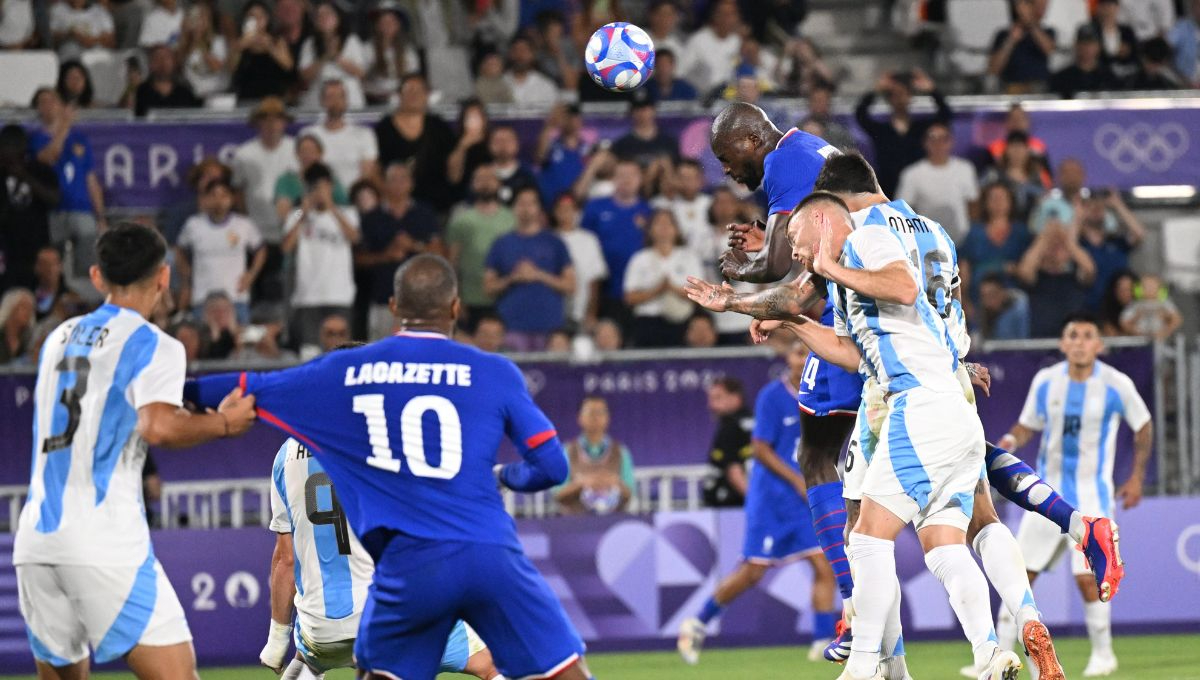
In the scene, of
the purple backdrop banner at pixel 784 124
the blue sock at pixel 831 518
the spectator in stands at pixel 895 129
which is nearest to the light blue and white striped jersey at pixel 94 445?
the blue sock at pixel 831 518

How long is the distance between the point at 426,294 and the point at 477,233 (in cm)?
998

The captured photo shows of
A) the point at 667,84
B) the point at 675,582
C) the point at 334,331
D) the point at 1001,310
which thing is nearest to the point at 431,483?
the point at 334,331

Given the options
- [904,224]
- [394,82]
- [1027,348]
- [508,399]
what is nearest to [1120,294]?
[1027,348]

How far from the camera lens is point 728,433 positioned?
47.5ft

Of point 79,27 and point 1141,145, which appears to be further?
point 79,27

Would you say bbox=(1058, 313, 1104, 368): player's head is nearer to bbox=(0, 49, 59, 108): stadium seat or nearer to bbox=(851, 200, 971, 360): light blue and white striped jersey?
bbox=(851, 200, 971, 360): light blue and white striped jersey

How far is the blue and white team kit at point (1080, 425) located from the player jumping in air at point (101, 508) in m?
7.77

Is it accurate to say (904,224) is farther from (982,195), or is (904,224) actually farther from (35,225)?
(35,225)

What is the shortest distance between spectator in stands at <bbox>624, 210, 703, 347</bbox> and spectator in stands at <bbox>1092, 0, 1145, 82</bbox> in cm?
593

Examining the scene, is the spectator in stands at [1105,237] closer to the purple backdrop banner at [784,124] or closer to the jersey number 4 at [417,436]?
the purple backdrop banner at [784,124]

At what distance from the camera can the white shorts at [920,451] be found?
7.54 m

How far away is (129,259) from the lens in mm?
6566

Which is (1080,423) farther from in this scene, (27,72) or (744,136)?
(27,72)

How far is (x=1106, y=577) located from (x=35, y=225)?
1107 centimetres
